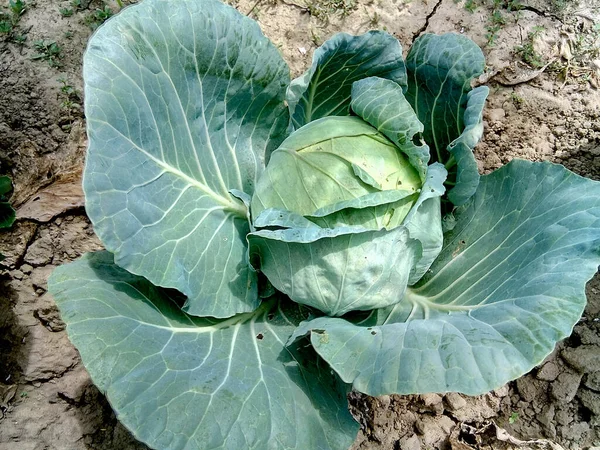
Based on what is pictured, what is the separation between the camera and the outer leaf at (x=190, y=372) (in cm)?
192

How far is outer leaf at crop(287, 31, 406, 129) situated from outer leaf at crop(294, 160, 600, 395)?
2.53ft

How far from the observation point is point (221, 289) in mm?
2381

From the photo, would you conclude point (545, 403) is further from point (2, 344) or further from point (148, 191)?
point (2, 344)

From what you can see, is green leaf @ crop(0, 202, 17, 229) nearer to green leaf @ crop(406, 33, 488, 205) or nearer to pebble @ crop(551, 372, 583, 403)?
green leaf @ crop(406, 33, 488, 205)

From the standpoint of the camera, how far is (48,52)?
3525mm

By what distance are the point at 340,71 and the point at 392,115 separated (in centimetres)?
51

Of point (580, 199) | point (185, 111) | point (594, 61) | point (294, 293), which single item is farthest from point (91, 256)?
point (594, 61)

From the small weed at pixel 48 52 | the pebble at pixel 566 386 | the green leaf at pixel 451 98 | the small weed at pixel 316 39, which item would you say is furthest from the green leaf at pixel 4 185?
the pebble at pixel 566 386

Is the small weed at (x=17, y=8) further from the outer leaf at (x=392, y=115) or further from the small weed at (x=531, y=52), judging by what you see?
the small weed at (x=531, y=52)

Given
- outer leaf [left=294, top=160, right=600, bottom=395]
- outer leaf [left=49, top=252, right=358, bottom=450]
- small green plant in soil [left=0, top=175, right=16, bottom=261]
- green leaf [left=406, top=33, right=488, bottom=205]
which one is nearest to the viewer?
outer leaf [left=294, top=160, right=600, bottom=395]

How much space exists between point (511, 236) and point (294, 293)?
103cm

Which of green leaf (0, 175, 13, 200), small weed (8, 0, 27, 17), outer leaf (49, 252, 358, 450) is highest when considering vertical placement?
small weed (8, 0, 27, 17)

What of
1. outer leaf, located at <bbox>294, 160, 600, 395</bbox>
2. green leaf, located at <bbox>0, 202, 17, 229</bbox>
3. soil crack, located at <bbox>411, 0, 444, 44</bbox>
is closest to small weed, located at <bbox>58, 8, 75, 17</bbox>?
green leaf, located at <bbox>0, 202, 17, 229</bbox>

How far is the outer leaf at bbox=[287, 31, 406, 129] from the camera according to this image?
2424mm
